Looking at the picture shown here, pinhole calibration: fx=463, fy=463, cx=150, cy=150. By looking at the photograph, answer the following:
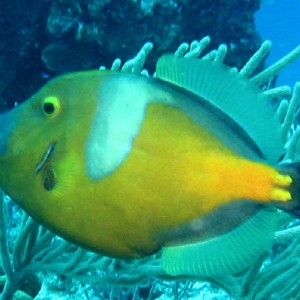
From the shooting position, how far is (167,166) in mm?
896

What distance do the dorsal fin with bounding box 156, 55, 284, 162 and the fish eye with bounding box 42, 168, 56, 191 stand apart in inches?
13.0

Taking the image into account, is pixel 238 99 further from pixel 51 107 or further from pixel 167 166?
pixel 51 107

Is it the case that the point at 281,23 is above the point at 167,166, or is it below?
above

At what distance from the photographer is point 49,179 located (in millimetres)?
933

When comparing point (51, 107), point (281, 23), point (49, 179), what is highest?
point (281, 23)

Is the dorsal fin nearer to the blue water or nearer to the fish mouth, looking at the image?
the fish mouth

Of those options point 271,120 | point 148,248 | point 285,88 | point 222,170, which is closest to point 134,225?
point 148,248

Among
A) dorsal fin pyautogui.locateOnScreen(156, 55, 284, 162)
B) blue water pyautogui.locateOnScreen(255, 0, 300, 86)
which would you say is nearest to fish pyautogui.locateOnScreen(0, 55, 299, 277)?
dorsal fin pyautogui.locateOnScreen(156, 55, 284, 162)

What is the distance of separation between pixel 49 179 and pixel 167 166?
0.79ft

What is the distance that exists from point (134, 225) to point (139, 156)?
0.14m

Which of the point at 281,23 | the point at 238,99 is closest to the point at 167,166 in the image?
the point at 238,99

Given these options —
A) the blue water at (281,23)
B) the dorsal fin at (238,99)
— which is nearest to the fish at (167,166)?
the dorsal fin at (238,99)

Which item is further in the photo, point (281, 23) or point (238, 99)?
point (281, 23)

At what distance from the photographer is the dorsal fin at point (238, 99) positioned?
0.91 meters
